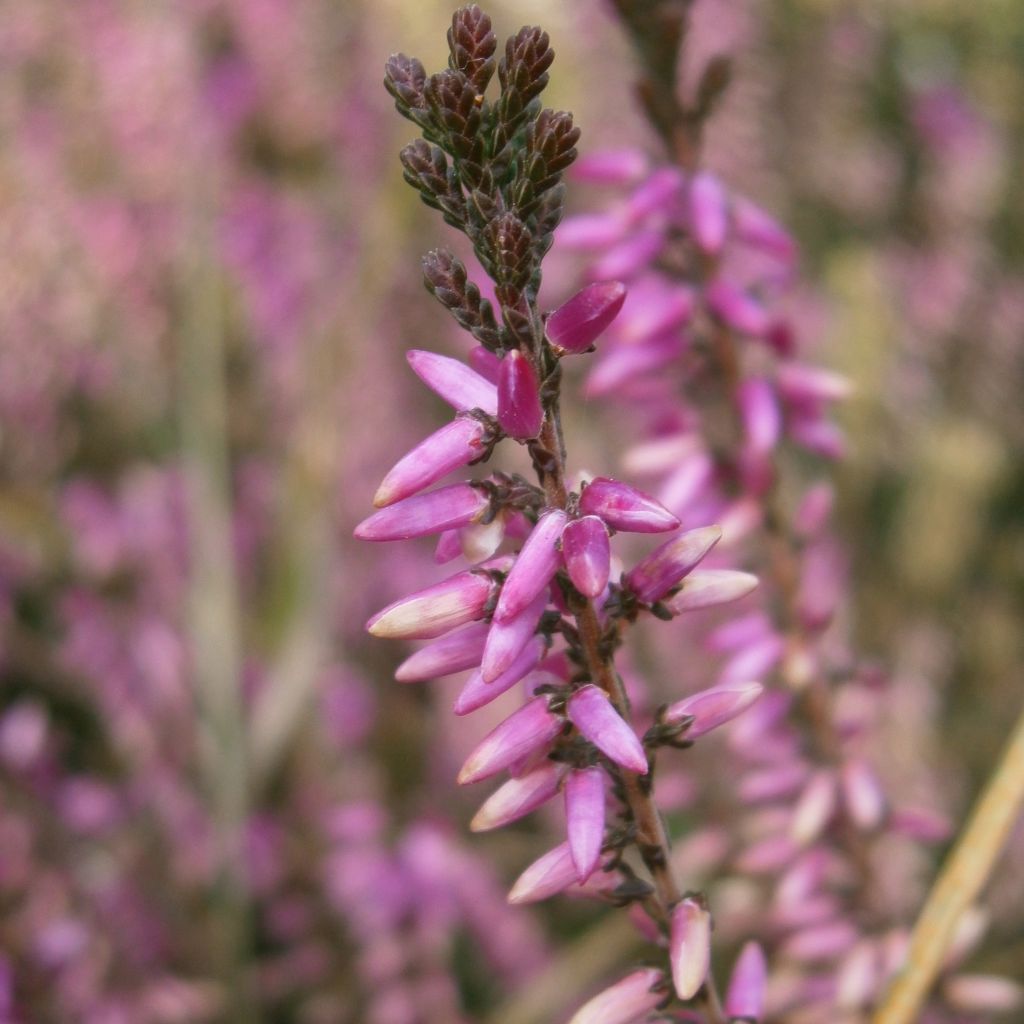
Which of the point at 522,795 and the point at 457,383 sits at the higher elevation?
the point at 457,383

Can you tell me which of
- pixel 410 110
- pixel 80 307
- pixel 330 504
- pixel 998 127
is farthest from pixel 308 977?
pixel 998 127

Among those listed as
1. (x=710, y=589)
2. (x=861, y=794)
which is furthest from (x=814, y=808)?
(x=710, y=589)

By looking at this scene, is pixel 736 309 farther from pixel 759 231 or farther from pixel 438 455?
pixel 438 455

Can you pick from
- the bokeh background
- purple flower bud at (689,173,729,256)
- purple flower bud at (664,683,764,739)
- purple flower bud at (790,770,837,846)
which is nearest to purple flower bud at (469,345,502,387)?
purple flower bud at (664,683,764,739)

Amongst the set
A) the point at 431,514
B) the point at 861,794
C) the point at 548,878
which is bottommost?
the point at 861,794

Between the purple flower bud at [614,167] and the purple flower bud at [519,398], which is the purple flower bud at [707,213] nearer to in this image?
the purple flower bud at [614,167]

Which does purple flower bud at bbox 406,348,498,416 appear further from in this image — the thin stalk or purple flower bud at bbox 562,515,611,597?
the thin stalk

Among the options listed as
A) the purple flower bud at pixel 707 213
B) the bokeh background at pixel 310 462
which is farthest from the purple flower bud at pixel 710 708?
the bokeh background at pixel 310 462
